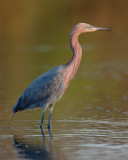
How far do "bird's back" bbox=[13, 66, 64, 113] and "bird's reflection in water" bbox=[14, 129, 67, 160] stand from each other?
1847 mm

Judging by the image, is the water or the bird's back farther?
the bird's back

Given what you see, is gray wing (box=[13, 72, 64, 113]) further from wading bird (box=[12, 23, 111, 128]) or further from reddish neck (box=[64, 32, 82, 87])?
reddish neck (box=[64, 32, 82, 87])

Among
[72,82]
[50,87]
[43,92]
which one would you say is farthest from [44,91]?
[72,82]

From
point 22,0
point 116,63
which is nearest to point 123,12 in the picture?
point 22,0

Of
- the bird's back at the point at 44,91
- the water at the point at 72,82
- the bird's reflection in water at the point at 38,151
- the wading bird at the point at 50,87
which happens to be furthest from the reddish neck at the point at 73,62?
the bird's reflection in water at the point at 38,151

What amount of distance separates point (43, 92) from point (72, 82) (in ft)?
21.1

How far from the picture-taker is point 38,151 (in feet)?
26.0

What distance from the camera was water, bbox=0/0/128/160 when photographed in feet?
27.2

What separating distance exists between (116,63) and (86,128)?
1235 centimetres

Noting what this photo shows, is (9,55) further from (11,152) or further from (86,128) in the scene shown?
(11,152)

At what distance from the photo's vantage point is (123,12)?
1565 inches

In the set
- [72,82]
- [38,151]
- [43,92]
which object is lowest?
[72,82]

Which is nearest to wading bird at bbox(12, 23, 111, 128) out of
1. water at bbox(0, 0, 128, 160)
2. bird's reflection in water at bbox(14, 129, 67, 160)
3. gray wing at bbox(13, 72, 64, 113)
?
gray wing at bbox(13, 72, 64, 113)

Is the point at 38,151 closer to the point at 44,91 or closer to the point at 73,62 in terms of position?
the point at 44,91
